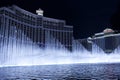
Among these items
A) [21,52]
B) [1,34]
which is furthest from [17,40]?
[1,34]

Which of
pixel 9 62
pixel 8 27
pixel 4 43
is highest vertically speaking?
pixel 8 27

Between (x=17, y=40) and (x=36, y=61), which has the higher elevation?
(x=17, y=40)

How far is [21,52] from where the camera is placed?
630 ft

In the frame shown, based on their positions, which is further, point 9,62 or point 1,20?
point 1,20

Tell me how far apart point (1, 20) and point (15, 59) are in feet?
74.9

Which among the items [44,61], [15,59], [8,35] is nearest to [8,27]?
[8,35]

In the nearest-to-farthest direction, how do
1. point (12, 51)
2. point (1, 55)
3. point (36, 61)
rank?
point (1, 55) → point (12, 51) → point (36, 61)

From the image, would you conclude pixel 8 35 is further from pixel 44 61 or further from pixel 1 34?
pixel 44 61

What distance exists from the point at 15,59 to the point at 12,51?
5400mm

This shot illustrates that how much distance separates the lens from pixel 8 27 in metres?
178

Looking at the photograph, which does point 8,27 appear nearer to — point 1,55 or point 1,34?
point 1,34

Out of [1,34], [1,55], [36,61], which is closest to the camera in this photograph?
[1,55]

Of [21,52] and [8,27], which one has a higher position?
[8,27]

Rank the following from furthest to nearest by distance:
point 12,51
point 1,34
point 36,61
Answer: point 36,61, point 12,51, point 1,34
